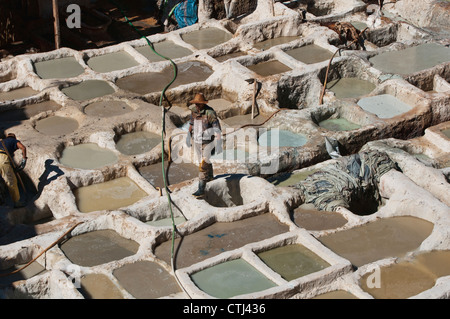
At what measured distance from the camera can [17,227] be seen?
11.2 m

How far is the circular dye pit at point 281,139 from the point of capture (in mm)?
13461

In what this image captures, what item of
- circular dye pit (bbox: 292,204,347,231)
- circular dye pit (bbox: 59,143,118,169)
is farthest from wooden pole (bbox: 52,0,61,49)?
circular dye pit (bbox: 292,204,347,231)

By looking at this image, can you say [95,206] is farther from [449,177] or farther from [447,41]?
[447,41]

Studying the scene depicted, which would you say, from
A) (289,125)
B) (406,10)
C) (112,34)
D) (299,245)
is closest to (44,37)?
(112,34)

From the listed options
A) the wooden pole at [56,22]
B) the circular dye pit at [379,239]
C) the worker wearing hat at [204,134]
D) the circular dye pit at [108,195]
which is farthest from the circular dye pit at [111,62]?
the circular dye pit at [379,239]

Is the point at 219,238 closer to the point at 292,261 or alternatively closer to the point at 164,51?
the point at 292,261

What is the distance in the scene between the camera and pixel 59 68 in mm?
15828

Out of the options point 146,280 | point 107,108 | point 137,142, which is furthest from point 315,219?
point 107,108

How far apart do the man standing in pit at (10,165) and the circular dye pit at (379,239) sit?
483 centimetres

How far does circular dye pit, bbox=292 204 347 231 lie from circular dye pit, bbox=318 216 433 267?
0.35m

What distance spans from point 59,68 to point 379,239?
8.28 m
